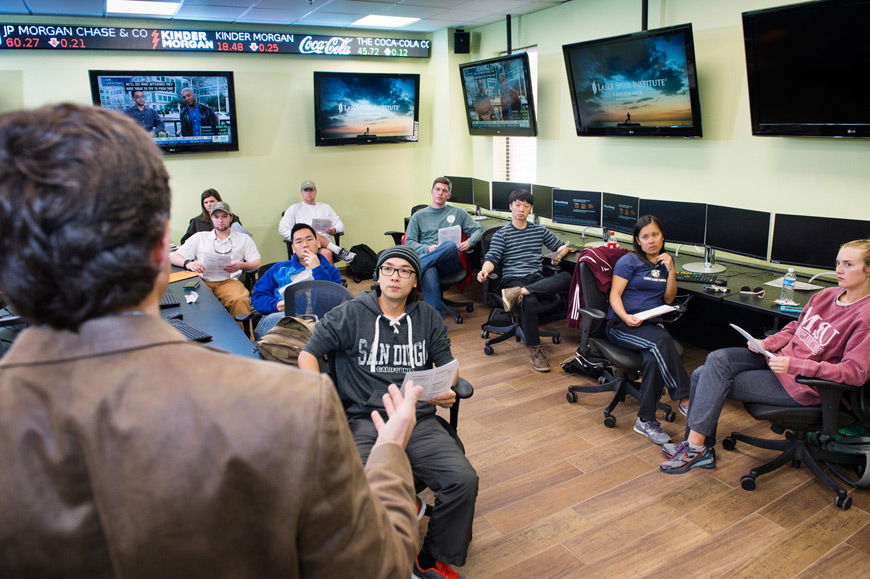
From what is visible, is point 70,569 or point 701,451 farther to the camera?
point 701,451

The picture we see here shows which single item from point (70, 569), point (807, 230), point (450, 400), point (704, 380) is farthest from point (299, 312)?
point (807, 230)

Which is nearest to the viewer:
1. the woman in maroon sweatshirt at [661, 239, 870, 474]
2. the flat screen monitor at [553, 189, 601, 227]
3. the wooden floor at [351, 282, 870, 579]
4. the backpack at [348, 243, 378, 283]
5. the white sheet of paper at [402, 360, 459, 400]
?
the white sheet of paper at [402, 360, 459, 400]

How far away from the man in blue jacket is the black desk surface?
338 mm

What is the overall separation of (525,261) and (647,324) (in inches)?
64.5

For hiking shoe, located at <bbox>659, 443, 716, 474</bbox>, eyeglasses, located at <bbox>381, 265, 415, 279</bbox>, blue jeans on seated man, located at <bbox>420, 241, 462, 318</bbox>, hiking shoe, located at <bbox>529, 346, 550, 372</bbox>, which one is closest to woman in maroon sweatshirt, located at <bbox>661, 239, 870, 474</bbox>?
hiking shoe, located at <bbox>659, 443, 716, 474</bbox>

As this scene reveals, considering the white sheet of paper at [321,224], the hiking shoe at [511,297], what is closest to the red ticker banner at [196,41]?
the white sheet of paper at [321,224]

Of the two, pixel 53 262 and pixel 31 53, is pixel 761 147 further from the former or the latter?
pixel 31 53

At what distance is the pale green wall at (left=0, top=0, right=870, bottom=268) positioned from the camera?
4.47 m

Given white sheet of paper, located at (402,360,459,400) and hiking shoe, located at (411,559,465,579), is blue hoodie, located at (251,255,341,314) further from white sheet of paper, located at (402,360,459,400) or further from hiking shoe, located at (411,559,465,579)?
hiking shoe, located at (411,559,465,579)

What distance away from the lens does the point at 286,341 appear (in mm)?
3066

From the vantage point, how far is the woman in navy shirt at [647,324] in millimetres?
3672

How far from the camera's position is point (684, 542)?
9.07 feet

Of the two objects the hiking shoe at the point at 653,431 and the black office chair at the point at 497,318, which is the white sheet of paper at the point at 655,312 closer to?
the hiking shoe at the point at 653,431

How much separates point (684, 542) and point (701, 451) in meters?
0.74
